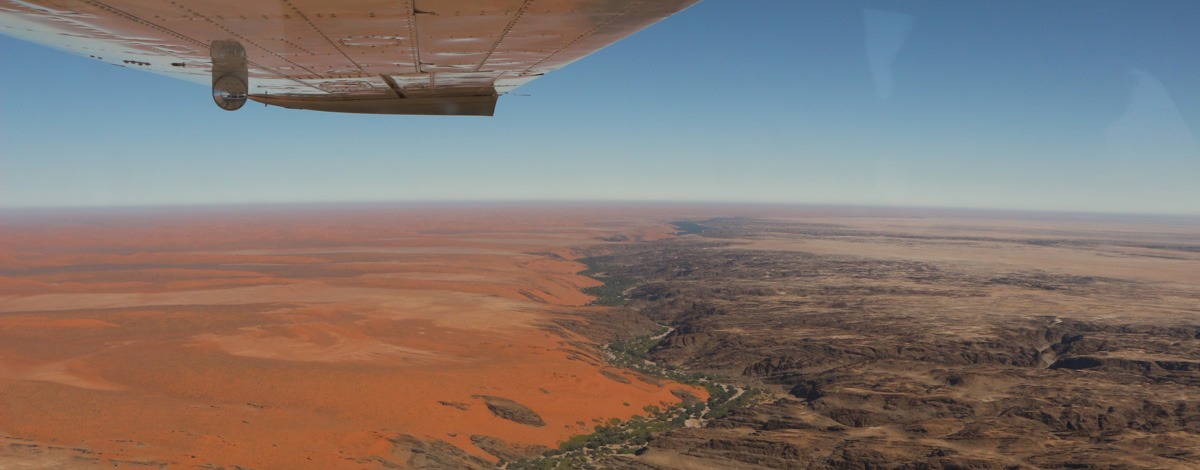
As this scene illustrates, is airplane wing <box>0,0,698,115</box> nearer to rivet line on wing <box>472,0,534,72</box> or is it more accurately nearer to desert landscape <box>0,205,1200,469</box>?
rivet line on wing <box>472,0,534,72</box>

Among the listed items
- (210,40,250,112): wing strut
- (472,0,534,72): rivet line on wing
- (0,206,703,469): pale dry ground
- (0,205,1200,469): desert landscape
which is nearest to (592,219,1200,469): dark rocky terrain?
(0,205,1200,469): desert landscape

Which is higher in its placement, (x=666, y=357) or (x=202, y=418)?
(x=202, y=418)

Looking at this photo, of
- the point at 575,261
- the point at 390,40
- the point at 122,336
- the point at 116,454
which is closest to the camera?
the point at 390,40

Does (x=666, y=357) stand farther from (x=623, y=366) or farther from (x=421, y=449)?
(x=421, y=449)

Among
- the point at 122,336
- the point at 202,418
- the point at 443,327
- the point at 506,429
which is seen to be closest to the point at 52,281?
the point at 122,336

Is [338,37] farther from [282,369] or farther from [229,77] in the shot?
[282,369]
